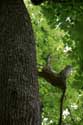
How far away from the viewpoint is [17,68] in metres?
4.10

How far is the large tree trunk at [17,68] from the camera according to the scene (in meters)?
3.71

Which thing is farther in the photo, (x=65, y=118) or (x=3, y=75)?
(x=65, y=118)

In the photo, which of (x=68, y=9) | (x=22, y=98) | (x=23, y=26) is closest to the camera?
(x=22, y=98)

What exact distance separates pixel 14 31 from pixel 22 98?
1.07 m

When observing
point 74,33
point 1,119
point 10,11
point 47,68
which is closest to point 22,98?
point 1,119

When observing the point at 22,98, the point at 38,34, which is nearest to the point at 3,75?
the point at 22,98

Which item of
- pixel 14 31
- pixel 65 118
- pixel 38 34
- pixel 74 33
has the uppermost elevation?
pixel 74 33

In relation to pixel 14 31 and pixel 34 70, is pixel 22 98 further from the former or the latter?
pixel 14 31

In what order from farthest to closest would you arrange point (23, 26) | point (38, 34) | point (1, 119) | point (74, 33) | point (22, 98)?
point (38, 34) → point (23, 26) → point (22, 98) → point (1, 119) → point (74, 33)

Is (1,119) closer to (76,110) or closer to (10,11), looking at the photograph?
(10,11)

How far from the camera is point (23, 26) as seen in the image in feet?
15.1

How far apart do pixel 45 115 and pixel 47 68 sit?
22.8 feet

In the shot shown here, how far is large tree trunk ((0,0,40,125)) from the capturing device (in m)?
3.71

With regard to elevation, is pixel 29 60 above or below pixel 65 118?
above
